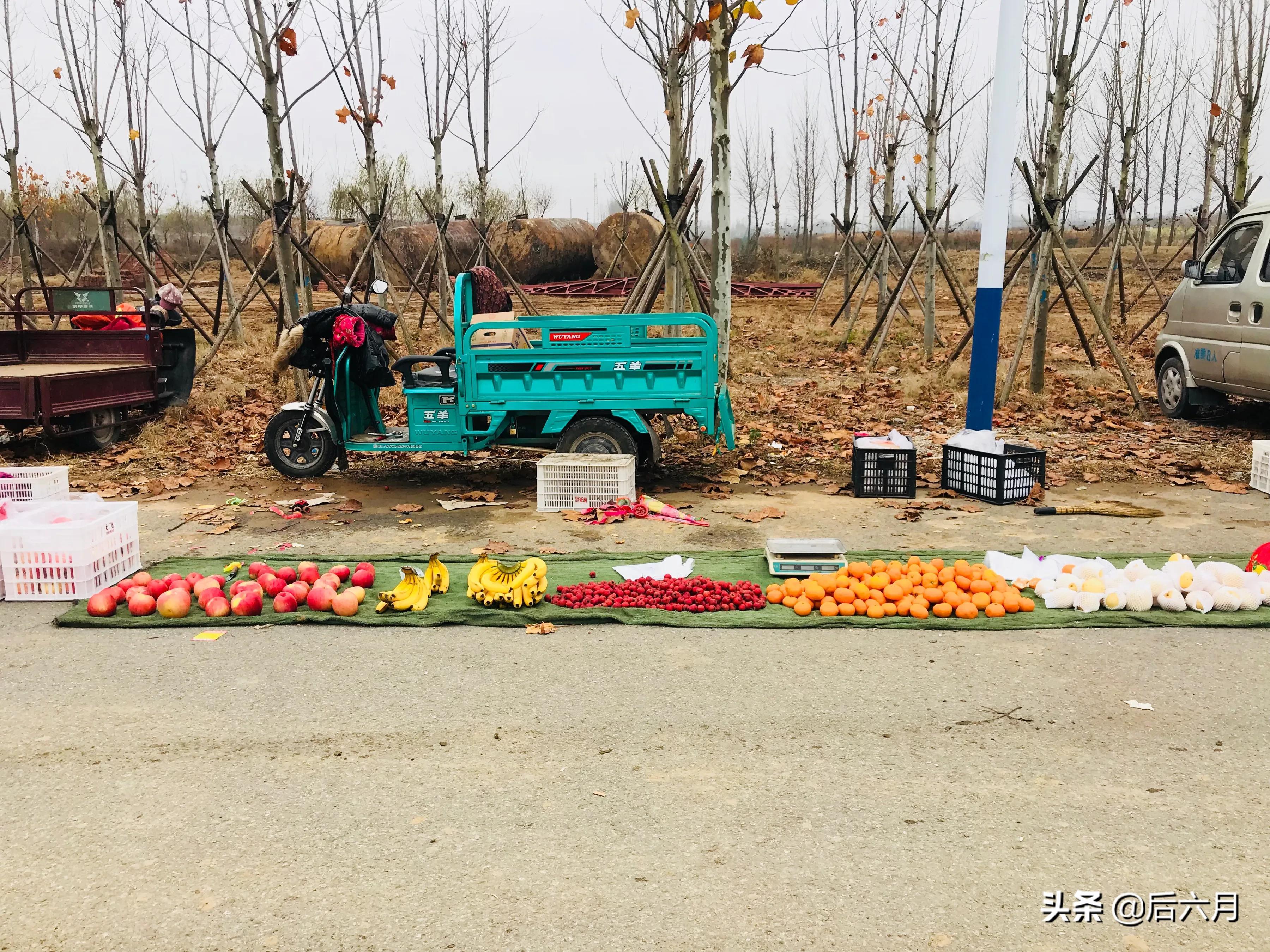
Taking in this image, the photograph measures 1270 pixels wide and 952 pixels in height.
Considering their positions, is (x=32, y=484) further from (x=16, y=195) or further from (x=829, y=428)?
(x=16, y=195)

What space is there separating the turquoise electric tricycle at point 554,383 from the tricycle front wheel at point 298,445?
17cm

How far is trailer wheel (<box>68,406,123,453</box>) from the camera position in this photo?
10188 millimetres

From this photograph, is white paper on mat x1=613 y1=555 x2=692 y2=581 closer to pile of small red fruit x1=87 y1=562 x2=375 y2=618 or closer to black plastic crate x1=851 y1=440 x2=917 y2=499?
pile of small red fruit x1=87 y1=562 x2=375 y2=618

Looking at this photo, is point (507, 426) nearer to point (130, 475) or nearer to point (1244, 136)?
point (130, 475)

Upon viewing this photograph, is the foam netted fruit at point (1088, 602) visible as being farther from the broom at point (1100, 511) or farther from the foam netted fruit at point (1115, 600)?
the broom at point (1100, 511)

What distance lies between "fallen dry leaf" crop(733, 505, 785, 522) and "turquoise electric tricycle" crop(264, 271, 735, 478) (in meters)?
0.85

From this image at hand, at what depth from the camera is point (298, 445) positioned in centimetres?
866

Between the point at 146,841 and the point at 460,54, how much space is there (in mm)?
18348

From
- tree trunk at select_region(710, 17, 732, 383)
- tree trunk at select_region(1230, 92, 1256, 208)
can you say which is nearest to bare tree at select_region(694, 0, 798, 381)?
tree trunk at select_region(710, 17, 732, 383)

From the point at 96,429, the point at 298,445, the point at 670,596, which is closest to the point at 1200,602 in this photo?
the point at 670,596

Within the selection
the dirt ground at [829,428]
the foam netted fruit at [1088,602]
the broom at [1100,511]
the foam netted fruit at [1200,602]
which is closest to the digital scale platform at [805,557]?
the foam netted fruit at [1088,602]

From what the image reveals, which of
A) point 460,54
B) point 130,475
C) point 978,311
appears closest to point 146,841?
point 130,475

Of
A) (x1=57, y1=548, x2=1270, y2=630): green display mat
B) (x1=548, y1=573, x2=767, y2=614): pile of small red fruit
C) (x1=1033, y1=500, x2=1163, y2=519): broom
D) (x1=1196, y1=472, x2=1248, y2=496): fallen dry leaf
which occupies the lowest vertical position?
(x1=57, y1=548, x2=1270, y2=630): green display mat

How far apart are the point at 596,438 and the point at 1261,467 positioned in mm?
5109
